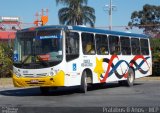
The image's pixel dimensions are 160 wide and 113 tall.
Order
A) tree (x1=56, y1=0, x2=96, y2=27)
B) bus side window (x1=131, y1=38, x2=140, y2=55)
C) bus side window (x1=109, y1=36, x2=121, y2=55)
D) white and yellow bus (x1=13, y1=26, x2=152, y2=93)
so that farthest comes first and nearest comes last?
tree (x1=56, y1=0, x2=96, y2=27), bus side window (x1=131, y1=38, x2=140, y2=55), bus side window (x1=109, y1=36, x2=121, y2=55), white and yellow bus (x1=13, y1=26, x2=152, y2=93)

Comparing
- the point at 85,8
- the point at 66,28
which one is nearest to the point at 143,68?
the point at 66,28

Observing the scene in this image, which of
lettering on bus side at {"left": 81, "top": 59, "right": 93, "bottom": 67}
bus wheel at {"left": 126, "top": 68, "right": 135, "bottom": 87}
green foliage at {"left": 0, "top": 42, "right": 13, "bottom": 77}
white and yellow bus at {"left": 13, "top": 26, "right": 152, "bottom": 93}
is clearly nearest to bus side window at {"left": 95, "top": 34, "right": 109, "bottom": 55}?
white and yellow bus at {"left": 13, "top": 26, "right": 152, "bottom": 93}

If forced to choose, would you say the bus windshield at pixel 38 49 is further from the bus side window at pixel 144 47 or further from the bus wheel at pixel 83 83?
the bus side window at pixel 144 47

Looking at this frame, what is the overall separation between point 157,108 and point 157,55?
66.7ft

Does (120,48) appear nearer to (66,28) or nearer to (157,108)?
(66,28)

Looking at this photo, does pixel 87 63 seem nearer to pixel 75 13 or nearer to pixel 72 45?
pixel 72 45

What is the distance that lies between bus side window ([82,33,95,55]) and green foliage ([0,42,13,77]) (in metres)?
12.9

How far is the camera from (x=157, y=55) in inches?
1358

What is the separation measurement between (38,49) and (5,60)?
14231 millimetres

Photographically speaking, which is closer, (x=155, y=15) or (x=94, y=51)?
(x=94, y=51)

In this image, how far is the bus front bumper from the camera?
737 inches

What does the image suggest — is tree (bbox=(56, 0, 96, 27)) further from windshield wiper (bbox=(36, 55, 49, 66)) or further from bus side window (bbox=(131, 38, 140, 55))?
windshield wiper (bbox=(36, 55, 49, 66))

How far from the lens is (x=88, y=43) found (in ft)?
68.3

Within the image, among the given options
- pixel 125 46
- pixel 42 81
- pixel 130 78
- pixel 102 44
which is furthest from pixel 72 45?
pixel 130 78
